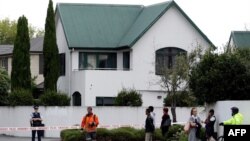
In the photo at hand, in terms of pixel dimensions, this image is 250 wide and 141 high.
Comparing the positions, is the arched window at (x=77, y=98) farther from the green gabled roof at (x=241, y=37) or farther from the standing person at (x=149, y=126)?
the standing person at (x=149, y=126)

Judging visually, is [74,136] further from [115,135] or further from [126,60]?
[126,60]

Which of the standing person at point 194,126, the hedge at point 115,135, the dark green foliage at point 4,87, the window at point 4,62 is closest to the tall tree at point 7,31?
the window at point 4,62

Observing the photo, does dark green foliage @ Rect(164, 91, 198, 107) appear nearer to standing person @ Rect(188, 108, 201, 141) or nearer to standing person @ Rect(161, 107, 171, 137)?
standing person @ Rect(161, 107, 171, 137)

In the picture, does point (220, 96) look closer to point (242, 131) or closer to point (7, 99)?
point (242, 131)

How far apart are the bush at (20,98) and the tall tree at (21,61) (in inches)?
105

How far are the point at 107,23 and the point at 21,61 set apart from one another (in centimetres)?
763

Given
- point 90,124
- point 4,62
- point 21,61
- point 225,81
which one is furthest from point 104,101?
point 90,124

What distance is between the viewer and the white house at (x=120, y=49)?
54281 millimetres

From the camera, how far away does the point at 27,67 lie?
2093 inches

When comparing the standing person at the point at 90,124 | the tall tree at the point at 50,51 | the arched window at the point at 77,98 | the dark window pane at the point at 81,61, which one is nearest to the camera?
the standing person at the point at 90,124

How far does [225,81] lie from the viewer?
3519 cm

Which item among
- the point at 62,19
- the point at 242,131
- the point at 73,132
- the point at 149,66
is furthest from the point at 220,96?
the point at 62,19

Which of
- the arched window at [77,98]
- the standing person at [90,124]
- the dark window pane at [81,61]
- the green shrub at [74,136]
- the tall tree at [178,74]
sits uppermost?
the dark window pane at [81,61]

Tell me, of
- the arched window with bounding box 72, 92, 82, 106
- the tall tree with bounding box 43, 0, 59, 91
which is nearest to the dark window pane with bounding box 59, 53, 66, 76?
the arched window with bounding box 72, 92, 82, 106
